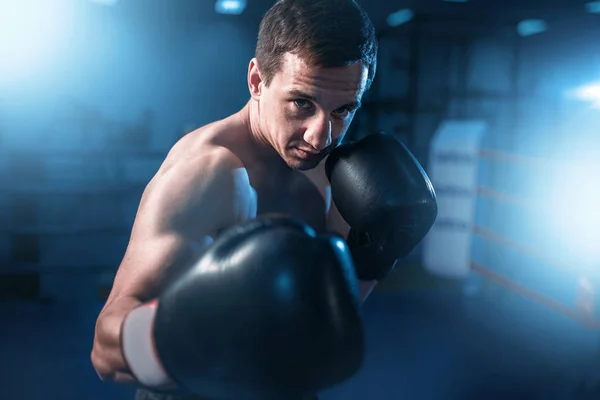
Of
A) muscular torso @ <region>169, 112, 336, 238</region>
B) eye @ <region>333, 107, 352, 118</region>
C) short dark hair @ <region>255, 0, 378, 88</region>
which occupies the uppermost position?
short dark hair @ <region>255, 0, 378, 88</region>

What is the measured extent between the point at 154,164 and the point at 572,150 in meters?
3.58

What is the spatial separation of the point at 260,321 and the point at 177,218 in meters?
0.29

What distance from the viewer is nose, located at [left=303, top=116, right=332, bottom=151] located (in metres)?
1.01

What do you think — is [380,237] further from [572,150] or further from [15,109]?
[15,109]

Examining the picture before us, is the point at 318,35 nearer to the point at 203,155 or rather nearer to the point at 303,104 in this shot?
the point at 303,104

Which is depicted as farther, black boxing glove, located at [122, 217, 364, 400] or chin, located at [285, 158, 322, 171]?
chin, located at [285, 158, 322, 171]

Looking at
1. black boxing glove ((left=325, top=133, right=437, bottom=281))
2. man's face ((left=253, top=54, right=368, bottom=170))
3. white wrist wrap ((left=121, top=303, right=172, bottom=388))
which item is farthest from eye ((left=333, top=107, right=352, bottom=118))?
white wrist wrap ((left=121, top=303, right=172, bottom=388))

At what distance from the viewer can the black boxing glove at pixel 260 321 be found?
0.70 metres

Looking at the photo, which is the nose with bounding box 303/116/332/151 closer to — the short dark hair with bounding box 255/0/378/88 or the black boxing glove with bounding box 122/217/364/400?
the short dark hair with bounding box 255/0/378/88

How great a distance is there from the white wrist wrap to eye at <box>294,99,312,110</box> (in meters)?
0.44

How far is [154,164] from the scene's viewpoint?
17.9ft

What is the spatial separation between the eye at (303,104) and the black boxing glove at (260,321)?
321 mm

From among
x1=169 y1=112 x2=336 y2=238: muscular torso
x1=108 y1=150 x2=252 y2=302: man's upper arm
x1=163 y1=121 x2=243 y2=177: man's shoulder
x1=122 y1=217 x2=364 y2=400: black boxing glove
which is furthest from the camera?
x1=169 y1=112 x2=336 y2=238: muscular torso

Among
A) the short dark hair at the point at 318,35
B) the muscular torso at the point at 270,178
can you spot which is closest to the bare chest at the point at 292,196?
the muscular torso at the point at 270,178
